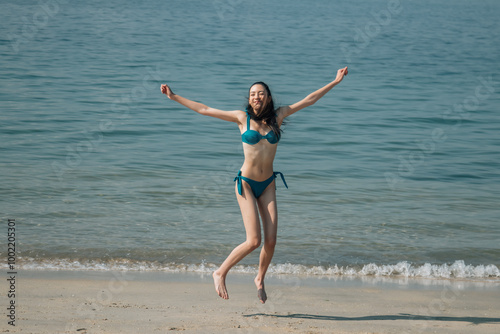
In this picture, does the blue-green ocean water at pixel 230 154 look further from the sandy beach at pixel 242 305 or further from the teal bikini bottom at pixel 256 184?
the teal bikini bottom at pixel 256 184

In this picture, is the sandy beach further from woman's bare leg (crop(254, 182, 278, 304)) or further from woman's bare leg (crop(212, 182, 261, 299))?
woman's bare leg (crop(254, 182, 278, 304))

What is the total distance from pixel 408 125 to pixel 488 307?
42.7 ft

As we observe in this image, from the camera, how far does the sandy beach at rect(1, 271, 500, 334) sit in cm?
586

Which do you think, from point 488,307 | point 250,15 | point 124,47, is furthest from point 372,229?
point 250,15

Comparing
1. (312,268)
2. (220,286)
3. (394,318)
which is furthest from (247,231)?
(312,268)

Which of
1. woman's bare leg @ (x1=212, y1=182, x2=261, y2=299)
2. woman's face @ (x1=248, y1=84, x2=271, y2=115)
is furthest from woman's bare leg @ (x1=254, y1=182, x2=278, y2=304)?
woman's face @ (x1=248, y1=84, x2=271, y2=115)

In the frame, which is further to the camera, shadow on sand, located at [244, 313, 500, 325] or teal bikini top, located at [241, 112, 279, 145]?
shadow on sand, located at [244, 313, 500, 325]

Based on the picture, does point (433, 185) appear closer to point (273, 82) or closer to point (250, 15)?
point (273, 82)

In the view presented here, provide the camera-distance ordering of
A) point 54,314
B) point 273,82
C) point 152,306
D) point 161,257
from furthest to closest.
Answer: point 273,82 < point 161,257 < point 152,306 < point 54,314

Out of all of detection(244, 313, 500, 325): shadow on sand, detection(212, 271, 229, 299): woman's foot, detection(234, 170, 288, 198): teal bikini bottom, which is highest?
detection(234, 170, 288, 198): teal bikini bottom

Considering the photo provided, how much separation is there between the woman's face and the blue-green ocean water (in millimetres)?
2801

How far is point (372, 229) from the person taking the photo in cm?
998

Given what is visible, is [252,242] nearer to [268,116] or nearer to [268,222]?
[268,222]

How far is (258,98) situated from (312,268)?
9.80 feet
